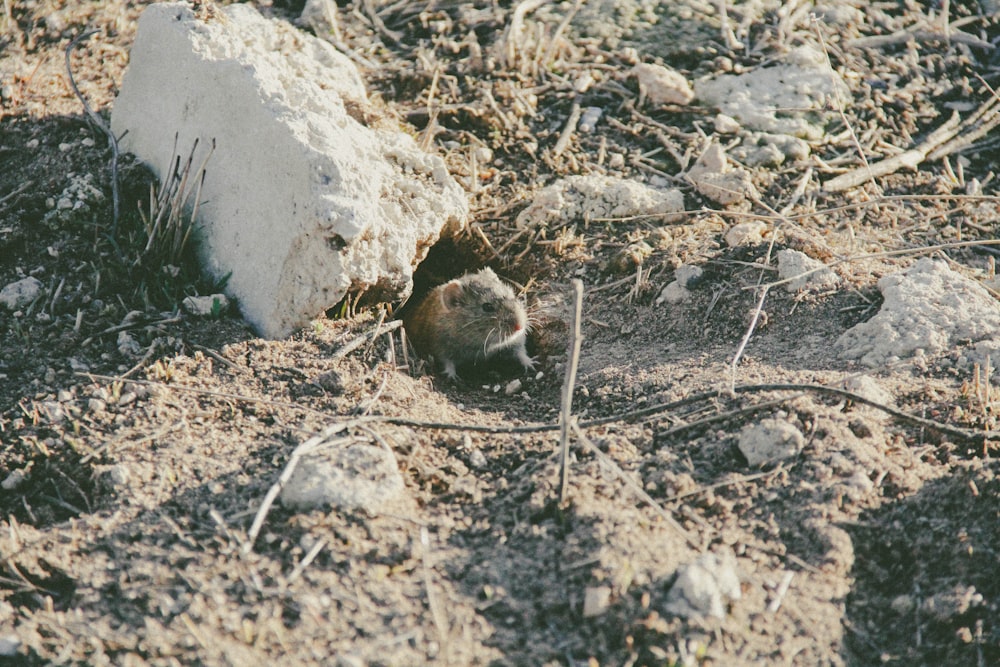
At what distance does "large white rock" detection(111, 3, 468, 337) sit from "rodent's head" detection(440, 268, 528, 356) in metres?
0.59

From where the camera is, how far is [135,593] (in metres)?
2.89

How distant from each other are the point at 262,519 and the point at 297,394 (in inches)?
38.2

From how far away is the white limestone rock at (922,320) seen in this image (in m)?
4.17

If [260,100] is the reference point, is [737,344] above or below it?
below

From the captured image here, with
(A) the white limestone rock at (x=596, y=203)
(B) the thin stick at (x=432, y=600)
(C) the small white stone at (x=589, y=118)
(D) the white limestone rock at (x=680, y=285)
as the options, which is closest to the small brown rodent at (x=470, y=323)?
(A) the white limestone rock at (x=596, y=203)

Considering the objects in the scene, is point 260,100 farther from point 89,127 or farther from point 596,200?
point 596,200

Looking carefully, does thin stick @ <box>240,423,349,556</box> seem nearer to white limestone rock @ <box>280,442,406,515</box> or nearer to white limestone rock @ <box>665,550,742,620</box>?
white limestone rock @ <box>280,442,406,515</box>

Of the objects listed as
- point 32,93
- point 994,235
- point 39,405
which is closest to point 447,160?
point 32,93

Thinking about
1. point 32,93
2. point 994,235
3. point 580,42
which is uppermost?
point 32,93

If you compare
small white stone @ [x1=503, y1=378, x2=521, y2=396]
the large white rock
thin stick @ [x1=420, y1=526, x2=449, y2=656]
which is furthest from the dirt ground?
the large white rock

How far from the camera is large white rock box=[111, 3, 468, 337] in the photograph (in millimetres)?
4387

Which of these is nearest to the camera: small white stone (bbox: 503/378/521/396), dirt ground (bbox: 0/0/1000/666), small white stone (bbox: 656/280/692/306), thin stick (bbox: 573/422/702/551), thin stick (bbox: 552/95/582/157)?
dirt ground (bbox: 0/0/1000/666)

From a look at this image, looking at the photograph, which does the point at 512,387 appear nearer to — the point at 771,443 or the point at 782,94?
the point at 771,443

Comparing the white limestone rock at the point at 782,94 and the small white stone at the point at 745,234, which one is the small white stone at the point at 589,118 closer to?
the white limestone rock at the point at 782,94
